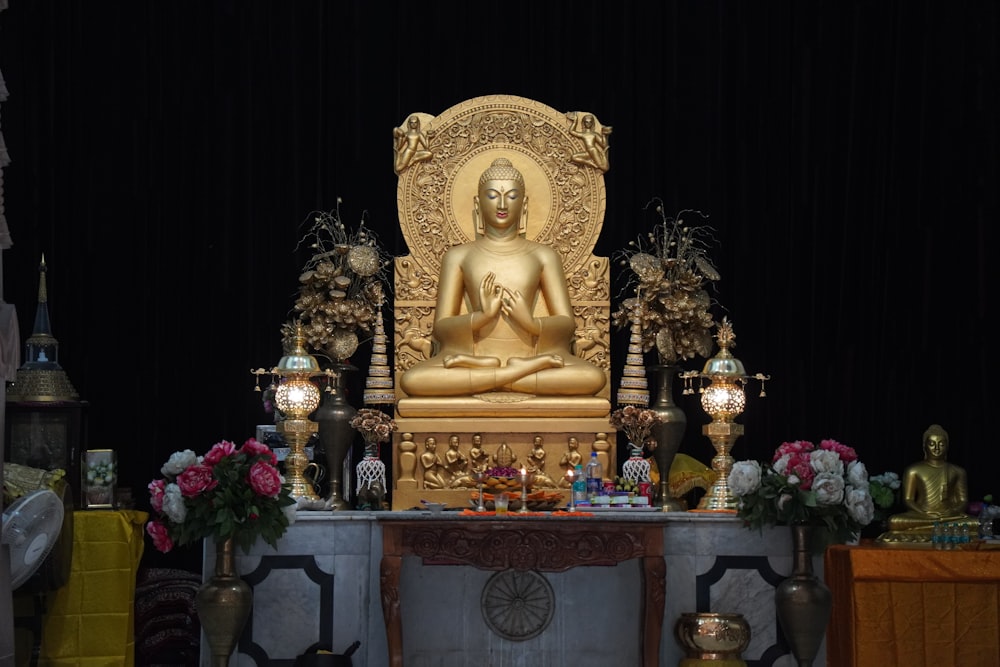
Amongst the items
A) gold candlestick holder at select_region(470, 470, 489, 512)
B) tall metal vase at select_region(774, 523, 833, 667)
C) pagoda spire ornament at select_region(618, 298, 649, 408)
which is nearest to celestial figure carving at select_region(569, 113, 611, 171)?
pagoda spire ornament at select_region(618, 298, 649, 408)

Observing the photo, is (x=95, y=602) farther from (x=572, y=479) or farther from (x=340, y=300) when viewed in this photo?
(x=572, y=479)

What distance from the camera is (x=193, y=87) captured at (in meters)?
8.57

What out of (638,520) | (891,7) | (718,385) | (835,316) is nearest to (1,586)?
(638,520)

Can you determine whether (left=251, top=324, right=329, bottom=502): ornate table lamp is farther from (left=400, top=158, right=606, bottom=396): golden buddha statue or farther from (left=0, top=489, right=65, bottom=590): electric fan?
(left=0, top=489, right=65, bottom=590): electric fan

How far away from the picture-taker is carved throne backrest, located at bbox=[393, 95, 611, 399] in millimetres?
8008

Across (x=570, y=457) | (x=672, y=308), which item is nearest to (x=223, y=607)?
(x=570, y=457)

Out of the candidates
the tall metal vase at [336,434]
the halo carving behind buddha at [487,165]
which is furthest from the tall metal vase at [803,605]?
the halo carving behind buddha at [487,165]

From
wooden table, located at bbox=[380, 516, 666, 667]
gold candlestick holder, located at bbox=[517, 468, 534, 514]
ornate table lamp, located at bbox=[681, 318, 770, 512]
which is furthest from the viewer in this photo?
ornate table lamp, located at bbox=[681, 318, 770, 512]

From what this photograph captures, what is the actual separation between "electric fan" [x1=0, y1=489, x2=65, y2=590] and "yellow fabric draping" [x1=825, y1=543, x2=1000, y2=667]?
315 centimetres

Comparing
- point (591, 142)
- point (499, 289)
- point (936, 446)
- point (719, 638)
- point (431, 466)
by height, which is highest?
point (591, 142)

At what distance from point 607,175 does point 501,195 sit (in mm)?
1015

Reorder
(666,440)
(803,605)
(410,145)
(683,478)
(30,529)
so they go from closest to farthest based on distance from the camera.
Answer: (30,529) < (803,605) < (666,440) < (683,478) < (410,145)

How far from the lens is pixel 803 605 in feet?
20.5

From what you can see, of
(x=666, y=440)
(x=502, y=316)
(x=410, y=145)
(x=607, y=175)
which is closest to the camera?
(x=666, y=440)
